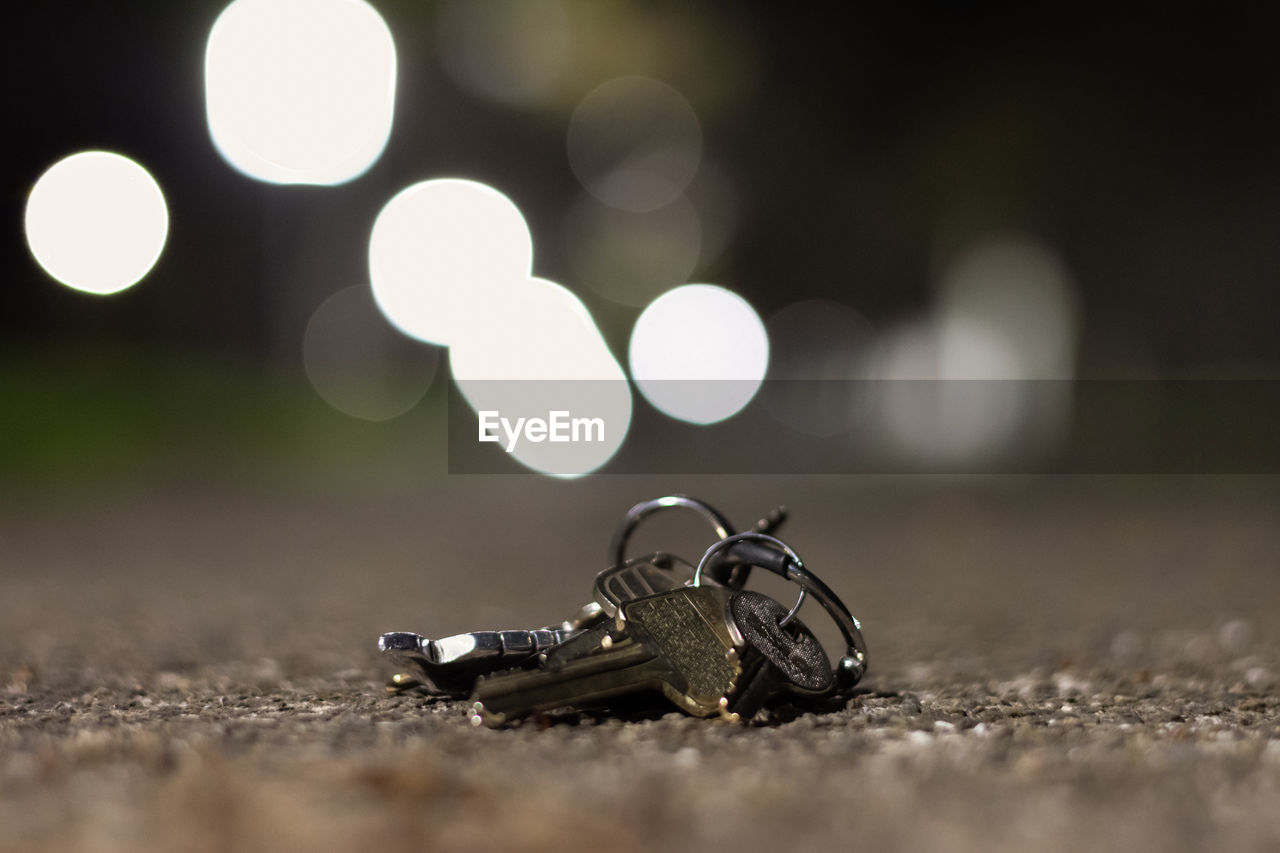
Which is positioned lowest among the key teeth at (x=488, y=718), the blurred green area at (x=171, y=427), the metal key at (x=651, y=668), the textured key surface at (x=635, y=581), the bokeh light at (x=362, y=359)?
the key teeth at (x=488, y=718)

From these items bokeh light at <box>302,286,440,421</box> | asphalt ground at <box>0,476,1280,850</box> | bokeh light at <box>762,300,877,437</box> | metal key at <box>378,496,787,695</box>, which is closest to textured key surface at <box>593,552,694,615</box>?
metal key at <box>378,496,787,695</box>

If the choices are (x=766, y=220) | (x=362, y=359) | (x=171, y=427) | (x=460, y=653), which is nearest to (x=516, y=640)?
(x=460, y=653)

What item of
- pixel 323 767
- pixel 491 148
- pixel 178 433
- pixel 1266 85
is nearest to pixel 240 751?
pixel 323 767

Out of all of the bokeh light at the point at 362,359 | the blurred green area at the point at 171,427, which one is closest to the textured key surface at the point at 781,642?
the blurred green area at the point at 171,427

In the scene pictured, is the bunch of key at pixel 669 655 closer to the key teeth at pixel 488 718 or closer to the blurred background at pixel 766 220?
the key teeth at pixel 488 718

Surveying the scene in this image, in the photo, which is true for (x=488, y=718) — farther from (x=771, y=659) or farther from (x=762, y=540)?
(x=762, y=540)

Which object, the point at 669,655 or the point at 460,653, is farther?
the point at 460,653
